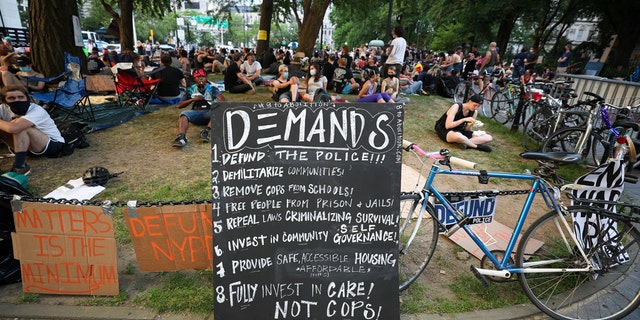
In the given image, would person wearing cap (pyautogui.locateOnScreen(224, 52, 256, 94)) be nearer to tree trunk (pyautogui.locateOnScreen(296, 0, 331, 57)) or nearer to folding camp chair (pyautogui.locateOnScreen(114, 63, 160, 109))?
folding camp chair (pyautogui.locateOnScreen(114, 63, 160, 109))

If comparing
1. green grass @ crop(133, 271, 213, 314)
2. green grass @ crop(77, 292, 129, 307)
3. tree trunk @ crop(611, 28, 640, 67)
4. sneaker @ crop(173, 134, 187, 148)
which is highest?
tree trunk @ crop(611, 28, 640, 67)

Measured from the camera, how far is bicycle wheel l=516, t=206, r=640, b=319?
8.11 ft

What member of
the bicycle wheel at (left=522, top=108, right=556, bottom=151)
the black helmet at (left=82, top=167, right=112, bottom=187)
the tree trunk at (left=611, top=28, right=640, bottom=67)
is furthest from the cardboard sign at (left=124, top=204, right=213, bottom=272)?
the tree trunk at (left=611, top=28, right=640, bottom=67)

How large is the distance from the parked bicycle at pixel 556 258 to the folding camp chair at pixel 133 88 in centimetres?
755

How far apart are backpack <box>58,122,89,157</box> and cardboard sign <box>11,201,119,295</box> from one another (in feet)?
10.6

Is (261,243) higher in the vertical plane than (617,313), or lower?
higher

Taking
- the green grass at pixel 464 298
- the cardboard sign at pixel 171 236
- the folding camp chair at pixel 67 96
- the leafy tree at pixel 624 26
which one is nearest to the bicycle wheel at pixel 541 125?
the green grass at pixel 464 298

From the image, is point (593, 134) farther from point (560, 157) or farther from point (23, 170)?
point (23, 170)

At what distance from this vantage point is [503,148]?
670 centimetres

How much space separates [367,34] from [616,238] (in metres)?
58.2

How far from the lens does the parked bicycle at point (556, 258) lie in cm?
245

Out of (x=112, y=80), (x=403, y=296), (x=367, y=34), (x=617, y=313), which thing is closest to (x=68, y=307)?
(x=403, y=296)

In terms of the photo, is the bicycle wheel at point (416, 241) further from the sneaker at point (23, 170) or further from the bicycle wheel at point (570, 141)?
the sneaker at point (23, 170)

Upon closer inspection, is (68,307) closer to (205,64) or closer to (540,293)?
(540,293)
